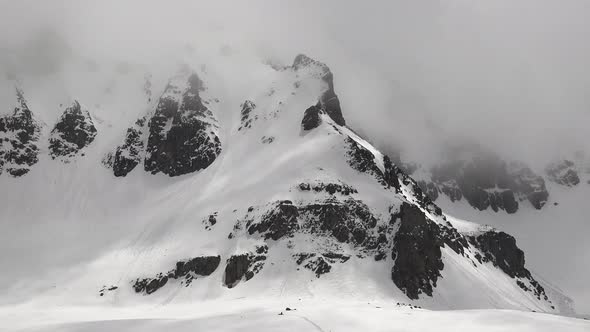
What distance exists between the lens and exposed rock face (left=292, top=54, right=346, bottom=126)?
15912cm

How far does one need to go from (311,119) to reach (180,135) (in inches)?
1821

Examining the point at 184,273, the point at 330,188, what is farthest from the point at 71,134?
the point at 330,188

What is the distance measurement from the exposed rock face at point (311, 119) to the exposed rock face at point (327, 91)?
14.2 metres

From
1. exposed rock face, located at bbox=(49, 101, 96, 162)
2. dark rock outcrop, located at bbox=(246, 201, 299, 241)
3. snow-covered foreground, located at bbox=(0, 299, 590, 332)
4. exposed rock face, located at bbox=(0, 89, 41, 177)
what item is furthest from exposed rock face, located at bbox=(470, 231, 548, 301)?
exposed rock face, located at bbox=(0, 89, 41, 177)

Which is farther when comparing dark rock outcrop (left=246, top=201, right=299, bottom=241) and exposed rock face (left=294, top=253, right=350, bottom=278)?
dark rock outcrop (left=246, top=201, right=299, bottom=241)

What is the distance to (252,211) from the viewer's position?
10688 cm

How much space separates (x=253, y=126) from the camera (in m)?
154

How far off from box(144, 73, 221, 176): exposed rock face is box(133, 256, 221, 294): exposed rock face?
52.5 meters

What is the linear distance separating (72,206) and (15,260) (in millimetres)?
25936

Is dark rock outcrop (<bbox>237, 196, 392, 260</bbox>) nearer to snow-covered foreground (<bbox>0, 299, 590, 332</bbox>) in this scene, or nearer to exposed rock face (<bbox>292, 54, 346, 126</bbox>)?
snow-covered foreground (<bbox>0, 299, 590, 332</bbox>)

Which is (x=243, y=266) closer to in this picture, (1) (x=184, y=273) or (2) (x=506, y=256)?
(1) (x=184, y=273)

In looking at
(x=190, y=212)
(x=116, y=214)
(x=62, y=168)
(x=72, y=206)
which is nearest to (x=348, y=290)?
(x=190, y=212)

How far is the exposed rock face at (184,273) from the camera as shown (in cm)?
9688

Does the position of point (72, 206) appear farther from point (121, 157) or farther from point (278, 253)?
point (278, 253)
